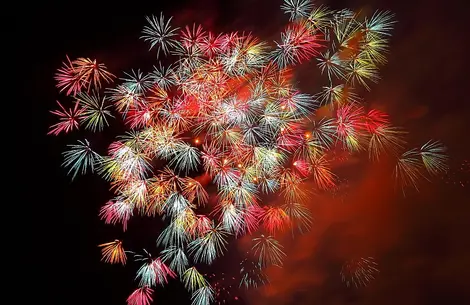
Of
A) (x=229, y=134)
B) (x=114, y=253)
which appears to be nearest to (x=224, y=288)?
(x=114, y=253)

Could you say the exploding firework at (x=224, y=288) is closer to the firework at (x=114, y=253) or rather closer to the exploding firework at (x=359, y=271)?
the firework at (x=114, y=253)

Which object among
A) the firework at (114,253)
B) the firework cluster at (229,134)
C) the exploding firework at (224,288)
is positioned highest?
the firework cluster at (229,134)

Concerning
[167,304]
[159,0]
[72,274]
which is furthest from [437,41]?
[72,274]

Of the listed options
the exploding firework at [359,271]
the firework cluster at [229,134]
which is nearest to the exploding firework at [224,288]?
the firework cluster at [229,134]

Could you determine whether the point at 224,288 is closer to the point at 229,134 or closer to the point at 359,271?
the point at 359,271

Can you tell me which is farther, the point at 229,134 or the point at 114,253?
the point at 114,253
